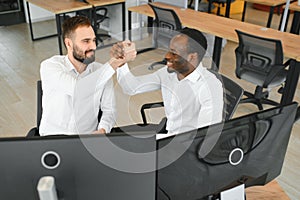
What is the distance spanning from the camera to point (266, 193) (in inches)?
55.9

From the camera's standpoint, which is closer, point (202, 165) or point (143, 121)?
point (202, 165)

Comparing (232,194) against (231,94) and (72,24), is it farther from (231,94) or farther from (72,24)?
(72,24)

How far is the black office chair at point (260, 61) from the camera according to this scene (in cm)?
283

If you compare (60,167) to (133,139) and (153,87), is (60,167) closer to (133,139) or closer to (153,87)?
(133,139)

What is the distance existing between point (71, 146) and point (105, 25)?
508 centimetres

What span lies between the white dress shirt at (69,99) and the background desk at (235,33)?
160 cm

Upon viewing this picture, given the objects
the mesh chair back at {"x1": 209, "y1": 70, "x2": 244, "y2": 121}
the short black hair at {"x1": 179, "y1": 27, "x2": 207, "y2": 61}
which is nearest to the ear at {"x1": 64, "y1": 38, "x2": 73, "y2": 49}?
the short black hair at {"x1": 179, "y1": 27, "x2": 207, "y2": 61}

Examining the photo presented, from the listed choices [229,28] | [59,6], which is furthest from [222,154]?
[59,6]

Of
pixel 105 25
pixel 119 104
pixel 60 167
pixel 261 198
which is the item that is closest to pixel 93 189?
pixel 60 167

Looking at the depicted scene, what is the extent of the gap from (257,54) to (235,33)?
52 centimetres

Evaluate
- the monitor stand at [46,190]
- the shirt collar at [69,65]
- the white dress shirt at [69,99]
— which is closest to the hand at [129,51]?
the white dress shirt at [69,99]

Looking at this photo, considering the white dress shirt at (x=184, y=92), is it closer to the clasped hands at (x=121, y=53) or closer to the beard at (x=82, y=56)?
the clasped hands at (x=121, y=53)

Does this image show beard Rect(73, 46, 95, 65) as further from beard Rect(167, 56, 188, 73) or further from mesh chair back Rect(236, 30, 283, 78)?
mesh chair back Rect(236, 30, 283, 78)

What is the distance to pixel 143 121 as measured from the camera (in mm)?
2143
